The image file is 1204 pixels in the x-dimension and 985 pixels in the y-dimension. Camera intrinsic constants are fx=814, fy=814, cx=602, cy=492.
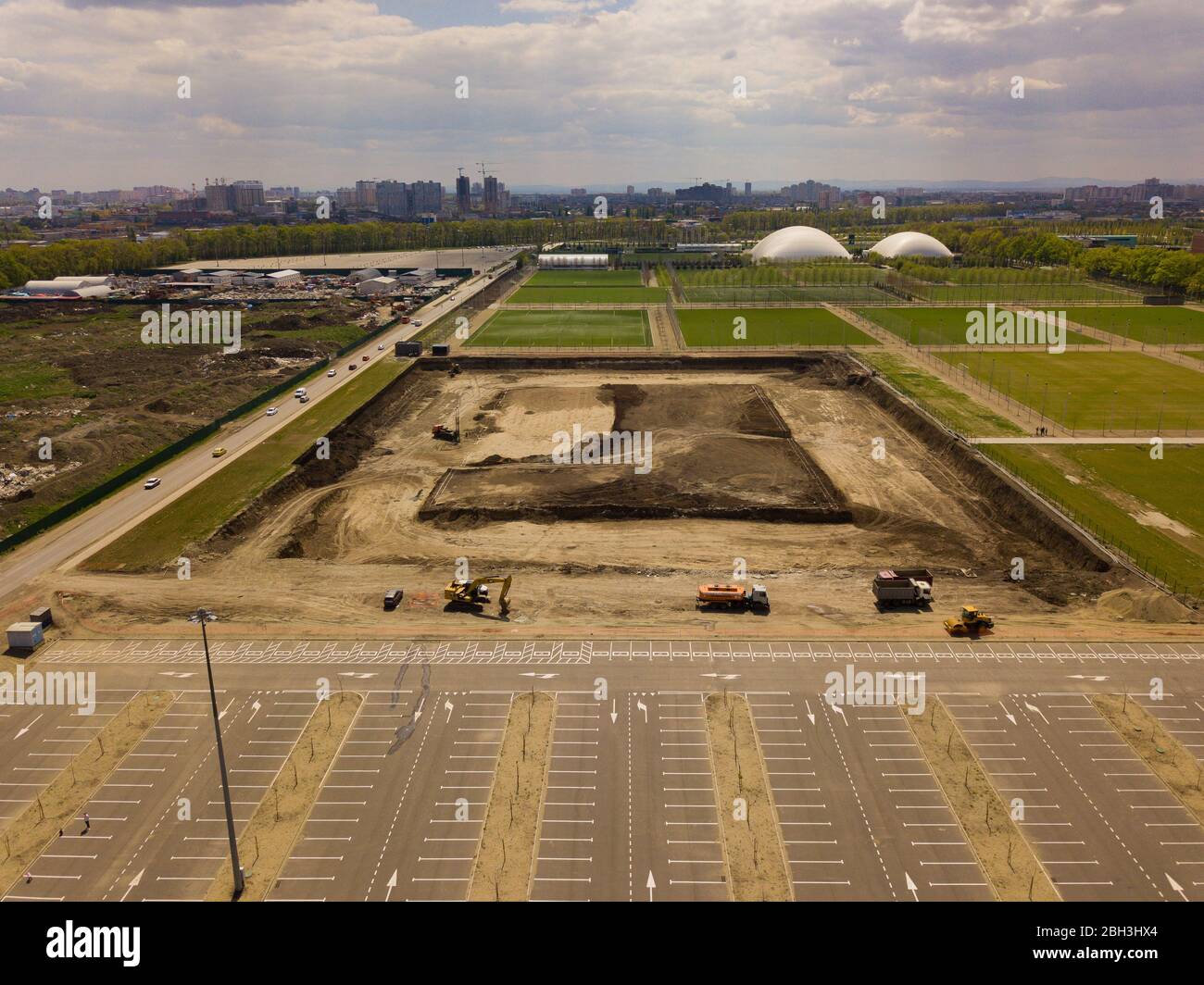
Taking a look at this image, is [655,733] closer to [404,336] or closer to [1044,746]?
[1044,746]

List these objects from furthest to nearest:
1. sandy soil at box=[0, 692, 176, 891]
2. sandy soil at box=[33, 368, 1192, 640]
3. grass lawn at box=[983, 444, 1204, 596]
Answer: grass lawn at box=[983, 444, 1204, 596]
sandy soil at box=[33, 368, 1192, 640]
sandy soil at box=[0, 692, 176, 891]

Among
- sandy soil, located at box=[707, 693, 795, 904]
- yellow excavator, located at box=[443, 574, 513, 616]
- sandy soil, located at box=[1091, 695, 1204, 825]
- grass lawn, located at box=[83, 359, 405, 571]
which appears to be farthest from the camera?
grass lawn, located at box=[83, 359, 405, 571]

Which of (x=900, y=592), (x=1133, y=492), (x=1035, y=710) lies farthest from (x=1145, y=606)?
(x=1133, y=492)

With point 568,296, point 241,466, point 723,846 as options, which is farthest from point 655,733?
point 568,296

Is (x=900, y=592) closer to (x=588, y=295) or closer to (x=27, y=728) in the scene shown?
(x=27, y=728)

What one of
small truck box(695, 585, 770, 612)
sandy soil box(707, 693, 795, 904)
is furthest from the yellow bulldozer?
sandy soil box(707, 693, 795, 904)

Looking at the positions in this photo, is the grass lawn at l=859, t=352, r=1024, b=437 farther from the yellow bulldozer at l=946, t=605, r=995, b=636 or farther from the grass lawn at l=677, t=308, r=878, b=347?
the yellow bulldozer at l=946, t=605, r=995, b=636

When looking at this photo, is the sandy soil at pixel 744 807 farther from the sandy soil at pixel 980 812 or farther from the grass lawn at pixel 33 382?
the grass lawn at pixel 33 382
